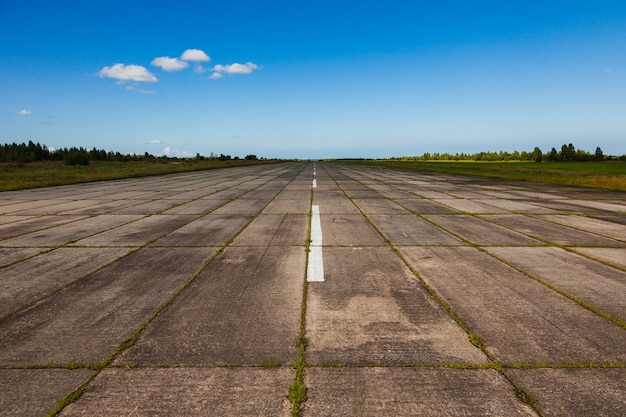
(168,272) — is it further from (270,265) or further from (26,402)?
(26,402)

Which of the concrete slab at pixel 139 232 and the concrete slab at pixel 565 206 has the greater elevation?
the concrete slab at pixel 565 206

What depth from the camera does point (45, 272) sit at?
502cm

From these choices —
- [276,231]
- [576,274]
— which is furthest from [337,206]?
[576,274]

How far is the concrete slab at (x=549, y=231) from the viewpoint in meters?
6.78

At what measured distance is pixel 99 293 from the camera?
13.9 ft

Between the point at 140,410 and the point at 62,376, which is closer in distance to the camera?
the point at 140,410

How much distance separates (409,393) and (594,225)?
365 inches

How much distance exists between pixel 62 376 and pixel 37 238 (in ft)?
20.6

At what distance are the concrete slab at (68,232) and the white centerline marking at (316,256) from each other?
5.39 metres

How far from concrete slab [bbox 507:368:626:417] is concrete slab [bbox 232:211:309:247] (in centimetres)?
455

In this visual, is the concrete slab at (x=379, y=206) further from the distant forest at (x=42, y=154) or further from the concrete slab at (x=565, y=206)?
the distant forest at (x=42, y=154)

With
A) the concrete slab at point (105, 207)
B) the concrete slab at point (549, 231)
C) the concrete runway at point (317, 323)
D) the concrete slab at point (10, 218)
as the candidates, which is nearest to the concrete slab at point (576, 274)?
the concrete runway at point (317, 323)

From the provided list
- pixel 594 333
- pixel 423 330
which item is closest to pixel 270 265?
pixel 423 330

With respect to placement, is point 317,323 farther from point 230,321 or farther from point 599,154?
point 599,154
